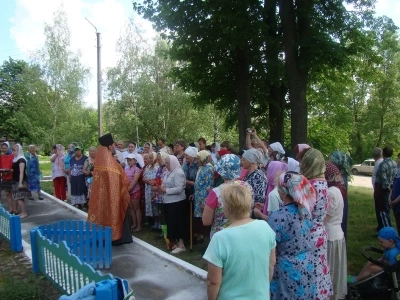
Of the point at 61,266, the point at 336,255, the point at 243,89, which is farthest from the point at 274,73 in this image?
the point at 61,266

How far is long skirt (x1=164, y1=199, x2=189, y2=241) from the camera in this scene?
19.9ft

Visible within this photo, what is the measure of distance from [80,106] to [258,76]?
24.9 m

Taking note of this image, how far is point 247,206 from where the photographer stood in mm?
2477

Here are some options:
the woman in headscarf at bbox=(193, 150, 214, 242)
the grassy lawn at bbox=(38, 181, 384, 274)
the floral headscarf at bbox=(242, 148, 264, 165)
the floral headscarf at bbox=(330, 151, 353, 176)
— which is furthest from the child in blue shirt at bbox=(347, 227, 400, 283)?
the woman in headscarf at bbox=(193, 150, 214, 242)

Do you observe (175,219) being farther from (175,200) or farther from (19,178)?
(19,178)

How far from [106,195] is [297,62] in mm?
8169

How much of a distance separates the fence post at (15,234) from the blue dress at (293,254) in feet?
15.4

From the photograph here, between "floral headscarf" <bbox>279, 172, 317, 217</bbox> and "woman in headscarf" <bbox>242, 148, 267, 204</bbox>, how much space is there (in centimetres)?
130

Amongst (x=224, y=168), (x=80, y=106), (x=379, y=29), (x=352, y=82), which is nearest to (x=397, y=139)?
(x=352, y=82)

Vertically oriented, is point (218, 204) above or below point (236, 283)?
above

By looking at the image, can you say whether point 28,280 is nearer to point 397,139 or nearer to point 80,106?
point 80,106

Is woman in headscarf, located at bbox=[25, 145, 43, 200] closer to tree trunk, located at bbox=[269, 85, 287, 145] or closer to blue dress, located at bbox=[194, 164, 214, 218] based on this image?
blue dress, located at bbox=[194, 164, 214, 218]

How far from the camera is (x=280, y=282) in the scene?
296cm

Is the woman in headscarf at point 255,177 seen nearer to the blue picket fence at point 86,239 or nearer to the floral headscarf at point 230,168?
the floral headscarf at point 230,168
